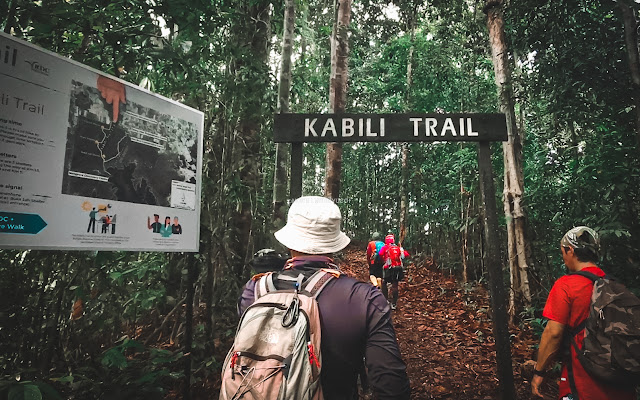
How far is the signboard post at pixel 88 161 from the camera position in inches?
80.9

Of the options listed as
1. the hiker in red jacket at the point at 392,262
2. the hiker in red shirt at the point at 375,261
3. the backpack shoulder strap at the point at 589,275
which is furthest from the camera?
the hiker in red shirt at the point at 375,261

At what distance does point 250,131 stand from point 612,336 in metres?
5.17

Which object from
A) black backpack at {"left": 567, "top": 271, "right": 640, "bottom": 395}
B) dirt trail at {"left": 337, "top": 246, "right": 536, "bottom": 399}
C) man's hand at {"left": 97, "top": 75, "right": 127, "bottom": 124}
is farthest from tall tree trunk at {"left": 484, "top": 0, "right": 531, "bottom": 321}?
man's hand at {"left": 97, "top": 75, "right": 127, "bottom": 124}

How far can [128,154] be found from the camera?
274cm

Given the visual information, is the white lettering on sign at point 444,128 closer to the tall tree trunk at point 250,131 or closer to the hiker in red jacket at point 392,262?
the tall tree trunk at point 250,131

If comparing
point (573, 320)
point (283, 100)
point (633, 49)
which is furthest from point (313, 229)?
point (633, 49)

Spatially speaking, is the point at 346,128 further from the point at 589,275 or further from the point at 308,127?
the point at 589,275

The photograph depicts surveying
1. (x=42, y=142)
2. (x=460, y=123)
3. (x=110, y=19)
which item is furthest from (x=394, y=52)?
(x=42, y=142)

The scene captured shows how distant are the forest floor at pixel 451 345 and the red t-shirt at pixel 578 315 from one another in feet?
8.43

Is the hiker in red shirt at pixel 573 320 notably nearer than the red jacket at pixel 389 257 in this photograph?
Yes

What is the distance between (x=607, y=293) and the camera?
231 cm

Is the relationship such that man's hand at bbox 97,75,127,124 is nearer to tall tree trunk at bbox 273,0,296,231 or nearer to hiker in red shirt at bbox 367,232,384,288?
tall tree trunk at bbox 273,0,296,231

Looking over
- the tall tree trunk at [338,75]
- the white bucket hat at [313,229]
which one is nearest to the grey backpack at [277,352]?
the white bucket hat at [313,229]

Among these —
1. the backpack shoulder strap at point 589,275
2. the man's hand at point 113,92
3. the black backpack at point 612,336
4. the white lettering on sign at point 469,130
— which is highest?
the white lettering on sign at point 469,130
